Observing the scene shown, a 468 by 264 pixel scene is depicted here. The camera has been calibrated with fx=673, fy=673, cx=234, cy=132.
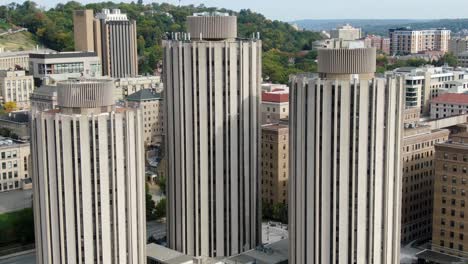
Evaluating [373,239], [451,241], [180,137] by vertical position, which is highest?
[180,137]

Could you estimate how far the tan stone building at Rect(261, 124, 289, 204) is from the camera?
93.7 m

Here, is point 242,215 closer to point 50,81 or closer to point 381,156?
point 381,156

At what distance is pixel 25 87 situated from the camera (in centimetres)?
15700

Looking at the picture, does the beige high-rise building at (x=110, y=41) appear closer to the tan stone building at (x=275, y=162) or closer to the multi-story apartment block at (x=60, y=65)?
the multi-story apartment block at (x=60, y=65)

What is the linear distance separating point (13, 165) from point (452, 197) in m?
66.4

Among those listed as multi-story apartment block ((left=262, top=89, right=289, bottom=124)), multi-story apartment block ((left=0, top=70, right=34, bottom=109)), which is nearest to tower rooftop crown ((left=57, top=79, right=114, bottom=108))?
multi-story apartment block ((left=262, top=89, right=289, bottom=124))

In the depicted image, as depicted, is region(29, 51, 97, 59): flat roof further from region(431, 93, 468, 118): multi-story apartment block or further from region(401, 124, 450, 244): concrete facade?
region(401, 124, 450, 244): concrete facade

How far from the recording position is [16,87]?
155125 millimetres

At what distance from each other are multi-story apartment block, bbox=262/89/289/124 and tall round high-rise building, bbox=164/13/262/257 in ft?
150

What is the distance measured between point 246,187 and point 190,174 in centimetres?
663

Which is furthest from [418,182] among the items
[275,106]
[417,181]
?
[275,106]

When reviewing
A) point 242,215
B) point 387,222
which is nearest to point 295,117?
point 387,222

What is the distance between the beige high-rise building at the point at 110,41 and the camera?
18150 centimetres

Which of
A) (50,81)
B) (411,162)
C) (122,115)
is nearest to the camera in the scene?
(122,115)
